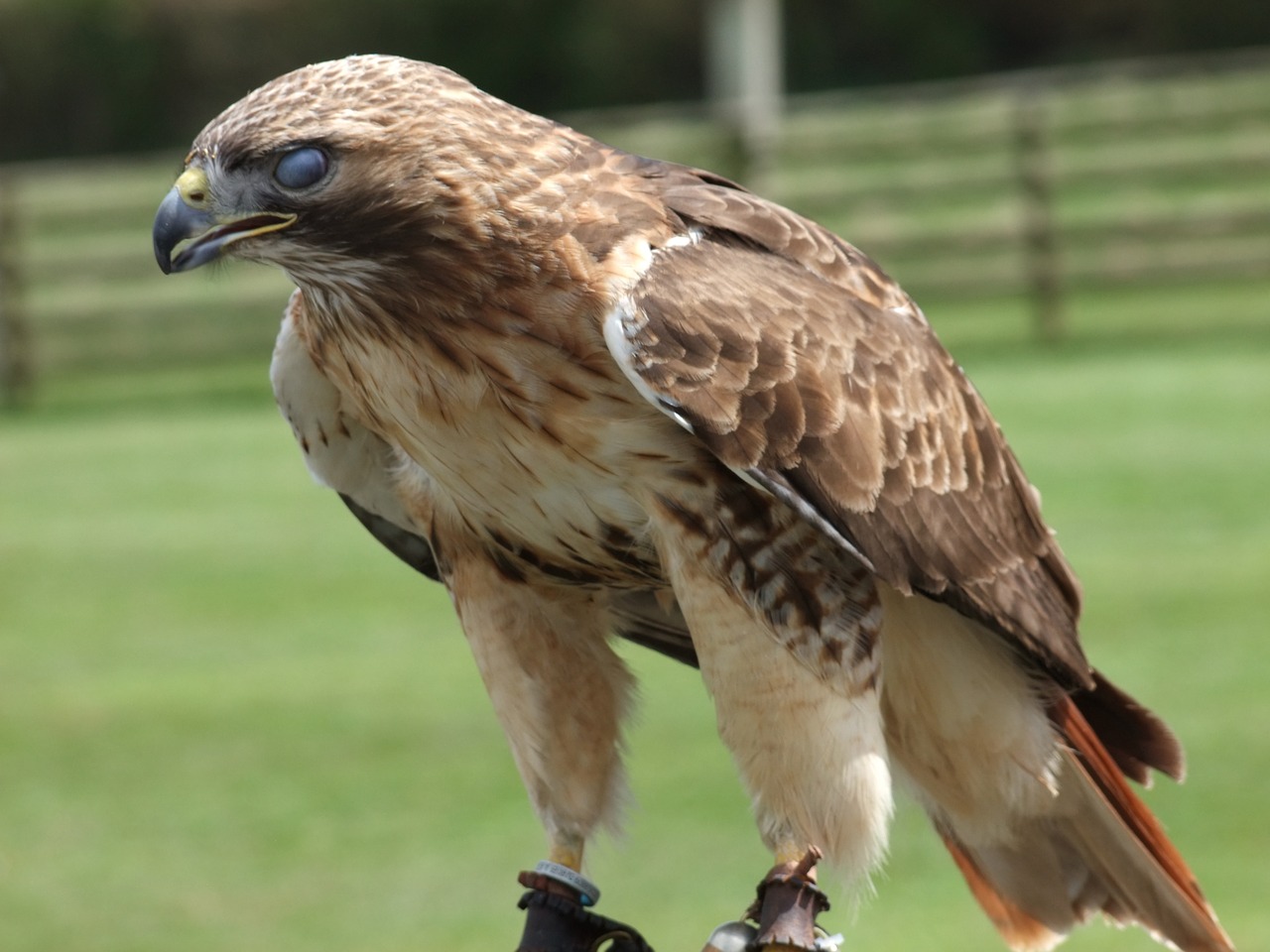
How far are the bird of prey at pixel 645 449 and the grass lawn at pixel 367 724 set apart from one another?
34 centimetres

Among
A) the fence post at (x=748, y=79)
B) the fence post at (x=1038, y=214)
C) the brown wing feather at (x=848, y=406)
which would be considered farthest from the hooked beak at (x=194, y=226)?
the fence post at (x=1038, y=214)

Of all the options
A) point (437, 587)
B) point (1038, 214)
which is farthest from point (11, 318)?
point (1038, 214)

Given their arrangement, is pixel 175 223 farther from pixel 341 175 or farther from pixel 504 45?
pixel 504 45

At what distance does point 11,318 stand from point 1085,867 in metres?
14.8

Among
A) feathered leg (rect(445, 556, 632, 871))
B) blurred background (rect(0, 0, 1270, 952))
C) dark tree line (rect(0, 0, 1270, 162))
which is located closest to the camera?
feathered leg (rect(445, 556, 632, 871))

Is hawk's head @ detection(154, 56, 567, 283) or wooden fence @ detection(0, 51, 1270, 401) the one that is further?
wooden fence @ detection(0, 51, 1270, 401)

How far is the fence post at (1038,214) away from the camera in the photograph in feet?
55.3

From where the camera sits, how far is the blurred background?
631 cm

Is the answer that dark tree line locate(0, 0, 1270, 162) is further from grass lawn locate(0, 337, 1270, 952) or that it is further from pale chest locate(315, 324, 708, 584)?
pale chest locate(315, 324, 708, 584)

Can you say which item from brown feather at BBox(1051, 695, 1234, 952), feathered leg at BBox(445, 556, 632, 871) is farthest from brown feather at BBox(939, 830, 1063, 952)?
feathered leg at BBox(445, 556, 632, 871)

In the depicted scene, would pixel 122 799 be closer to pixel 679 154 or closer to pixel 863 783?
pixel 863 783

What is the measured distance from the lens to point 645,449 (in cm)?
303

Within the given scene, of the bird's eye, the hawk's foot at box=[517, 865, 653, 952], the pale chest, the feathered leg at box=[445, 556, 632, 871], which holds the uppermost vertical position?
the bird's eye

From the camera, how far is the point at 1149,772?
383 centimetres
